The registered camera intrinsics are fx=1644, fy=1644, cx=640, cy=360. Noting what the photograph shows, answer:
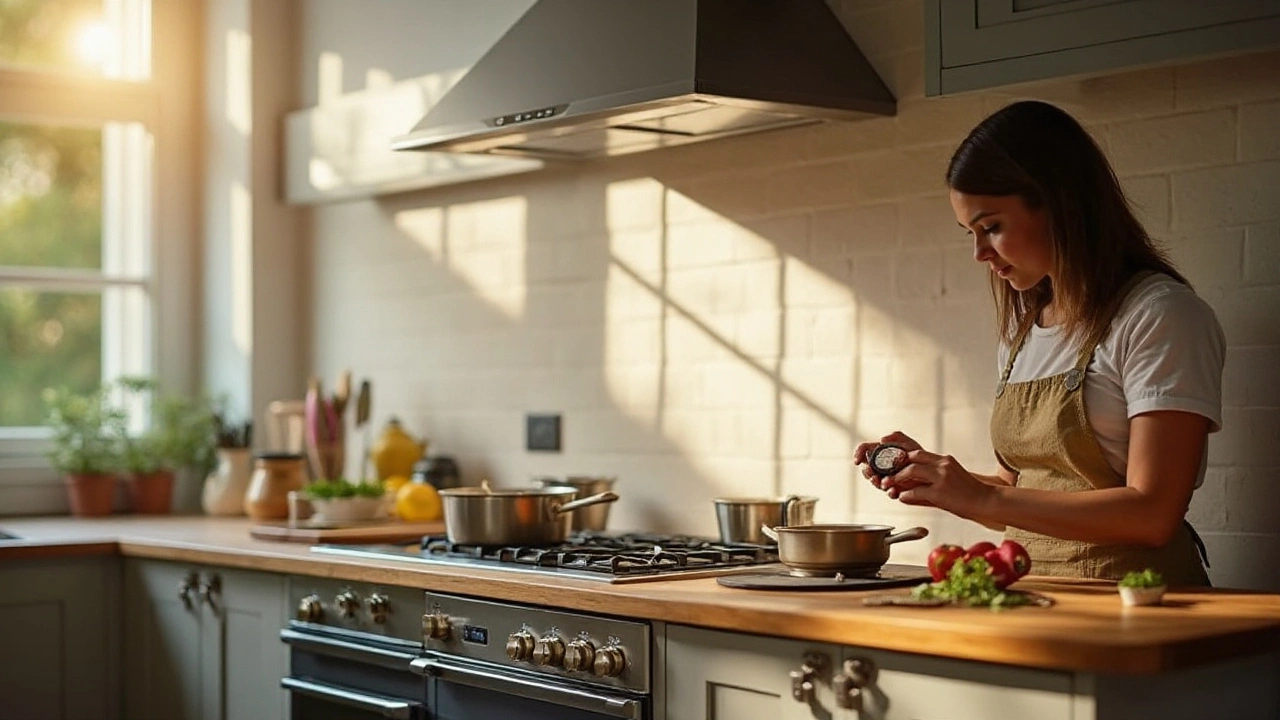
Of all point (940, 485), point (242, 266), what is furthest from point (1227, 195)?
point (242, 266)

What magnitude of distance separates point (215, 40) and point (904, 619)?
3.58 metres

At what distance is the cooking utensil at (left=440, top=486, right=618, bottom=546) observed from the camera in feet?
10.6

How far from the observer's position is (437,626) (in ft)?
9.93

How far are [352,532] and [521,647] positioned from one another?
3.63 feet

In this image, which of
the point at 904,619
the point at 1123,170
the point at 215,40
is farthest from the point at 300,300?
the point at 904,619

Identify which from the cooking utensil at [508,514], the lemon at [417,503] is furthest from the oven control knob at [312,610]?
the lemon at [417,503]

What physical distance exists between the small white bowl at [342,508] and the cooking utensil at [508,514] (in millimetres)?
732

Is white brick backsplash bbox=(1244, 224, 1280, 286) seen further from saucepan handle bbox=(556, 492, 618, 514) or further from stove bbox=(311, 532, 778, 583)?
saucepan handle bbox=(556, 492, 618, 514)

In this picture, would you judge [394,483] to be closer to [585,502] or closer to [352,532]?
[352,532]

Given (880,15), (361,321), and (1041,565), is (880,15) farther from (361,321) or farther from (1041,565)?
(361,321)

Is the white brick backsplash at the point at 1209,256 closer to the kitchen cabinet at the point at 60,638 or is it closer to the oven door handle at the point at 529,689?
the oven door handle at the point at 529,689

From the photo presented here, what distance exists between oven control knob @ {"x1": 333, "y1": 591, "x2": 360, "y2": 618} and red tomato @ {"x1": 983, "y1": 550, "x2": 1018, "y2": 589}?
55.2 inches

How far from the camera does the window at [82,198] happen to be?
4895 millimetres

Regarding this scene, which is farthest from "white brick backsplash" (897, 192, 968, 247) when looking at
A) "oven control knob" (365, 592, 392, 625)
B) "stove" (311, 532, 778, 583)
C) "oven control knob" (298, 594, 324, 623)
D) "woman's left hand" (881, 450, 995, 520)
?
"oven control knob" (298, 594, 324, 623)
